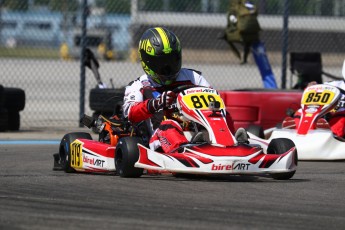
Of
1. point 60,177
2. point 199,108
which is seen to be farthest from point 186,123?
point 60,177

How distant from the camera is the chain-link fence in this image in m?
14.6

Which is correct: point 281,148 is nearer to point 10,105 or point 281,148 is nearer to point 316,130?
point 316,130

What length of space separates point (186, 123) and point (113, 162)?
0.63 meters

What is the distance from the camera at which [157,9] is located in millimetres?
15625

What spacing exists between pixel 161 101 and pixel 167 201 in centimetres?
157

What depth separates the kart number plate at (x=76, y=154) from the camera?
25.6ft

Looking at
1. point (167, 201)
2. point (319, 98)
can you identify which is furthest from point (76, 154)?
point (319, 98)

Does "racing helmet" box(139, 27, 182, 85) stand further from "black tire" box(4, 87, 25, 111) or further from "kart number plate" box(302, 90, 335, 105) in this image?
"black tire" box(4, 87, 25, 111)

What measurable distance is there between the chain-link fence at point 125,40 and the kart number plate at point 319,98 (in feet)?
12.7

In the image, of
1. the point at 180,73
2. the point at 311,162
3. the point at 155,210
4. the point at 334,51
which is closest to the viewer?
the point at 155,210

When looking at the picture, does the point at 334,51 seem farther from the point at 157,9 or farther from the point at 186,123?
the point at 186,123

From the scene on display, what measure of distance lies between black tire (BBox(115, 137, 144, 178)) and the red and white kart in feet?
6.12

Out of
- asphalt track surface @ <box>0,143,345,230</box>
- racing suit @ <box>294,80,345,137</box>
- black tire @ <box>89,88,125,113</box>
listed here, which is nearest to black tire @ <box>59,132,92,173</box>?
asphalt track surface @ <box>0,143,345,230</box>

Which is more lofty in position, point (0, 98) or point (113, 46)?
point (0, 98)
